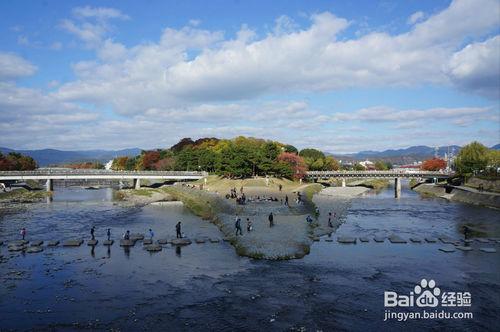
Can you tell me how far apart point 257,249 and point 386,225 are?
23059mm

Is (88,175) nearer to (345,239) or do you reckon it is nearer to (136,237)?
(136,237)

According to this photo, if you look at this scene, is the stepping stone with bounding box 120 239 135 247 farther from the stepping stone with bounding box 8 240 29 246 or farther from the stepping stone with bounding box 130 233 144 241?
the stepping stone with bounding box 8 240 29 246

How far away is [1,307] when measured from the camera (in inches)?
848

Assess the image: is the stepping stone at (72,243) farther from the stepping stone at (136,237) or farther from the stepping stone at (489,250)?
the stepping stone at (489,250)

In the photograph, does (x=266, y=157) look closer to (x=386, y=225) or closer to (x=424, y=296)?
(x=386, y=225)

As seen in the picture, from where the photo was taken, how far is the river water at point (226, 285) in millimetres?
19672

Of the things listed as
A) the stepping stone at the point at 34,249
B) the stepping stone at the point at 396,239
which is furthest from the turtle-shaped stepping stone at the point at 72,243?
the stepping stone at the point at 396,239

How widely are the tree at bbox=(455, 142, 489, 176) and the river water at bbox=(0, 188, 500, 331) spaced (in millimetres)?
62251

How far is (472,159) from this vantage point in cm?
9675

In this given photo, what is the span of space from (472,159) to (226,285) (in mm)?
89490

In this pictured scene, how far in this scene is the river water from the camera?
19672 mm

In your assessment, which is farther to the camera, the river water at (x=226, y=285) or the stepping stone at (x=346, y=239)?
the stepping stone at (x=346, y=239)

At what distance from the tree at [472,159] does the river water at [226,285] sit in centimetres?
6225

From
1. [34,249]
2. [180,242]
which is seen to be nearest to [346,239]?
[180,242]
